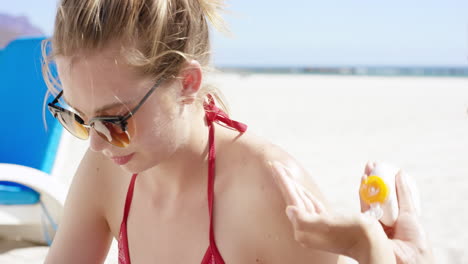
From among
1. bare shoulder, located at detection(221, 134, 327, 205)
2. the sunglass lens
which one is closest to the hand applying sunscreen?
bare shoulder, located at detection(221, 134, 327, 205)

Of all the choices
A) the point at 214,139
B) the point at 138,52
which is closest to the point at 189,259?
the point at 214,139

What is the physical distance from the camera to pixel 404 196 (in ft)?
5.24

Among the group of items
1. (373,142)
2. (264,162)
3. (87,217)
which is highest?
(264,162)

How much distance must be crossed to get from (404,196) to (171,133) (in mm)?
680

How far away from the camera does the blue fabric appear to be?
3402mm

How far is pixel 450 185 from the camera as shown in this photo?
18.0 feet

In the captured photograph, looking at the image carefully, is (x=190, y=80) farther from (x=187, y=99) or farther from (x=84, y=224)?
(x=84, y=224)

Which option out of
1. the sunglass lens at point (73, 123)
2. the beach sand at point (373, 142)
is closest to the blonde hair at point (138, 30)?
the sunglass lens at point (73, 123)

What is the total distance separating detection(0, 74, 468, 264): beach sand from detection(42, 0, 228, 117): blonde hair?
10.9 inches

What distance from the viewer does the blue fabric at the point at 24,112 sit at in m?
3.40

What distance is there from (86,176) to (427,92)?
17.6 meters

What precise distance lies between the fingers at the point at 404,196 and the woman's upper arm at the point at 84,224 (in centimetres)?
98

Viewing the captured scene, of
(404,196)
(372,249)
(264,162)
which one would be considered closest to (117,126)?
(264,162)

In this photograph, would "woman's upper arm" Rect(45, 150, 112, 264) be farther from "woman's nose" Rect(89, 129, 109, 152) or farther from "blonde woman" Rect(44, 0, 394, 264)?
"woman's nose" Rect(89, 129, 109, 152)
